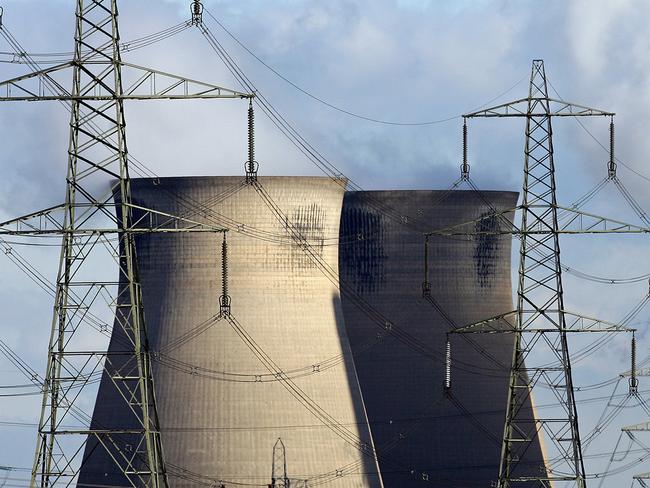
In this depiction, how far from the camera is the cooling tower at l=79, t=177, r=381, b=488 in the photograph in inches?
2414

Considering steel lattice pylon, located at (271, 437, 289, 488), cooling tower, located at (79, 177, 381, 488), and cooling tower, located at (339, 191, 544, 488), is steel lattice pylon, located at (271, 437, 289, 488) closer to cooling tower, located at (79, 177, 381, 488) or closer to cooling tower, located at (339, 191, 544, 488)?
cooling tower, located at (79, 177, 381, 488)

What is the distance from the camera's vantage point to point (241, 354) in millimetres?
62094

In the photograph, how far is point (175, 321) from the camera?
62.3 meters

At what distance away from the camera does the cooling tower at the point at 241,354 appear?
201 ft

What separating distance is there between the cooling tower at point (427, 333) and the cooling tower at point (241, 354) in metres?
5.96

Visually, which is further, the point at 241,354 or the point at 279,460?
the point at 241,354

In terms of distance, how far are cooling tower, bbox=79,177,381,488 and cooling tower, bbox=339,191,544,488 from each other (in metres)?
5.96

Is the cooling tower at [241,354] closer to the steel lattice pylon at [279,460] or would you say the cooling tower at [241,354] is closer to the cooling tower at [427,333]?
the steel lattice pylon at [279,460]

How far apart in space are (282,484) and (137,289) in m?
20.3

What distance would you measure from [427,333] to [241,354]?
10.3 metres

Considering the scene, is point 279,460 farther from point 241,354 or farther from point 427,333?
point 427,333

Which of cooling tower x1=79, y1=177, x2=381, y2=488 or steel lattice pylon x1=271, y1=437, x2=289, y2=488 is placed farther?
cooling tower x1=79, y1=177, x2=381, y2=488

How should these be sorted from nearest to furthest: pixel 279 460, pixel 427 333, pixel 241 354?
pixel 279 460, pixel 241 354, pixel 427 333

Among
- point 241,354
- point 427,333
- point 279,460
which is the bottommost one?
point 279,460
